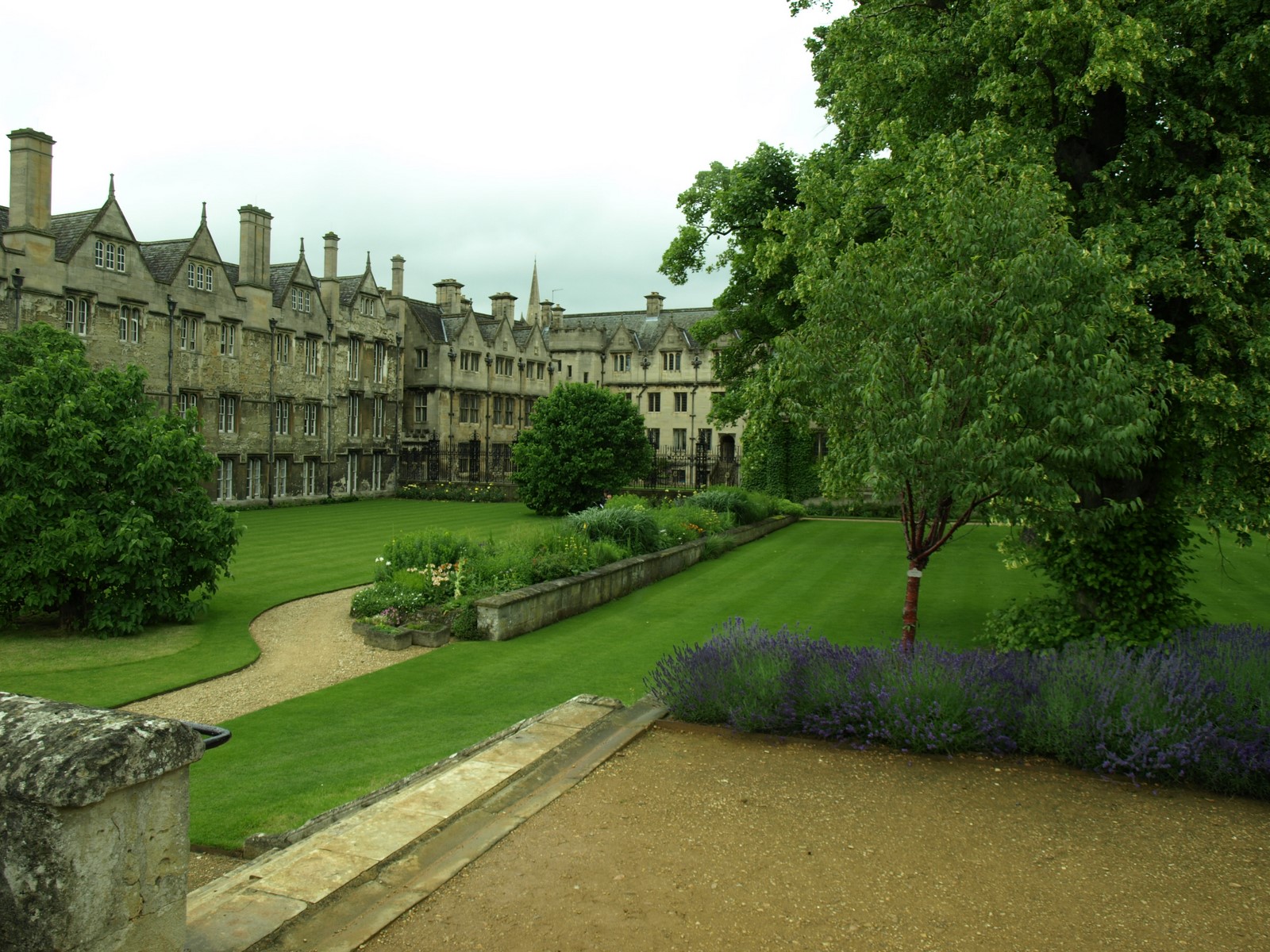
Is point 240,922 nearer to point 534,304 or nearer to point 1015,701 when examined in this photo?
point 1015,701

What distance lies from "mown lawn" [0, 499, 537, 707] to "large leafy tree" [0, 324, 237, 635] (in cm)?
57

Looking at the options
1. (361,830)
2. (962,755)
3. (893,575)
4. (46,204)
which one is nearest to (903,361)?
(962,755)

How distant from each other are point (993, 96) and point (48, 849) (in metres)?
12.6

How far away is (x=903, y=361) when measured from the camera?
29.5ft

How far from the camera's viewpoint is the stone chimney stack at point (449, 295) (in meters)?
54.0

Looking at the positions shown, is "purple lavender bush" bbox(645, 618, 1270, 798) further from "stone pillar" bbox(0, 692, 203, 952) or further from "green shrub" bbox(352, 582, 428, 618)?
"green shrub" bbox(352, 582, 428, 618)

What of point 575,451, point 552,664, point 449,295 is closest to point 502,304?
point 449,295

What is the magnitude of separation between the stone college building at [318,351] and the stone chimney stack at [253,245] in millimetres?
66

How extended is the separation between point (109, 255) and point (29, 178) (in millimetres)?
3470

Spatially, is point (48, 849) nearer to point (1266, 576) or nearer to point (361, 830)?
point (361, 830)

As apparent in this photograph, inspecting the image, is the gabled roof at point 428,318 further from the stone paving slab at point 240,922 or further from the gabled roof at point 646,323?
the stone paving slab at point 240,922

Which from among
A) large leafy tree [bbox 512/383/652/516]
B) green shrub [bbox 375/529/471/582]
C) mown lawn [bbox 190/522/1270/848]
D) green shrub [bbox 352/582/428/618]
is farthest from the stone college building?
mown lawn [bbox 190/522/1270/848]

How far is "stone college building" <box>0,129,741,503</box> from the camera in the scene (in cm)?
2948

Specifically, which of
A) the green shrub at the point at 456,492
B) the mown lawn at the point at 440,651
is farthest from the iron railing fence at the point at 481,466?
the mown lawn at the point at 440,651
